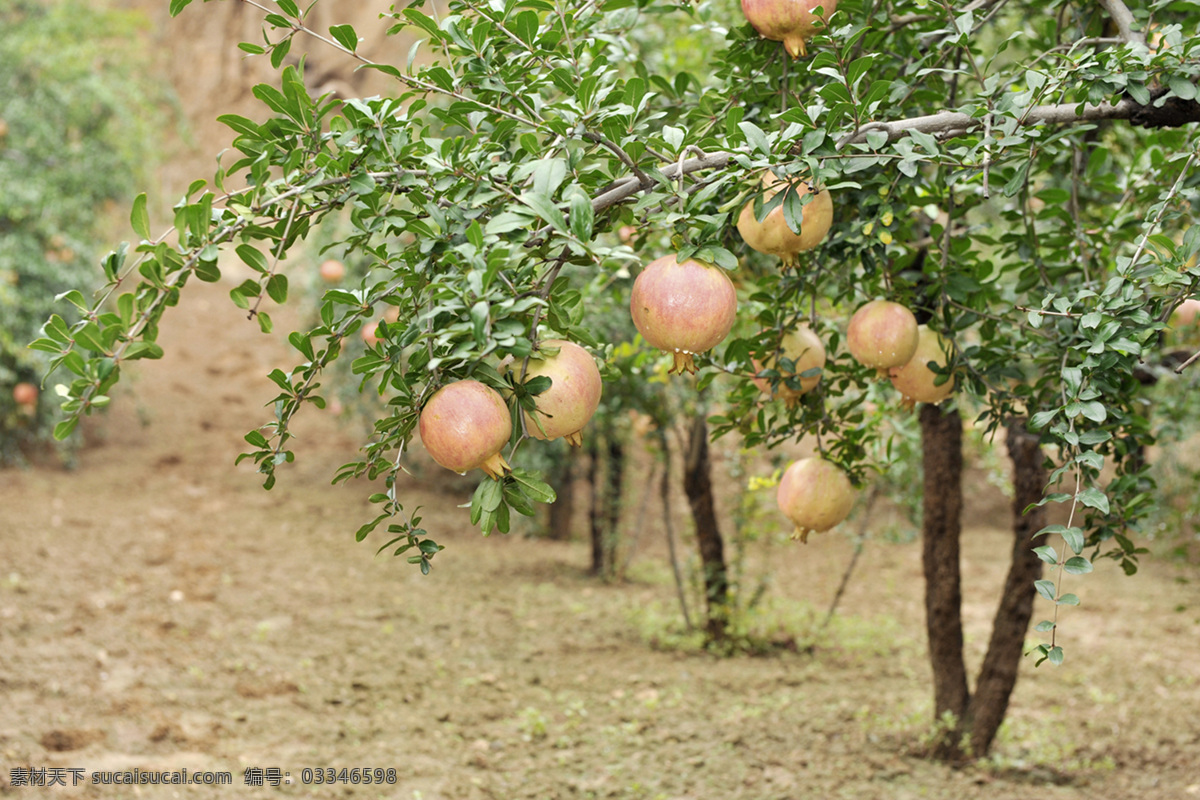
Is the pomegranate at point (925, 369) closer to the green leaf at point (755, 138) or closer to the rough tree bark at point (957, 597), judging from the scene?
the green leaf at point (755, 138)

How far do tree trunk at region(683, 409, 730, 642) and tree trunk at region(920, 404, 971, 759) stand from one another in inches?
65.8

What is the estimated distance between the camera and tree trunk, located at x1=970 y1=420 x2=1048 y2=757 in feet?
10.6

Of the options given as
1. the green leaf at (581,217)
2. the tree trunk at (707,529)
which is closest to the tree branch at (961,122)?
the green leaf at (581,217)

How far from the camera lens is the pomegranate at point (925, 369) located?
6.57 feet

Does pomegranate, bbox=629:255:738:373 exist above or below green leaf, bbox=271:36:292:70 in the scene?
below

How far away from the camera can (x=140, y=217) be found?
136cm

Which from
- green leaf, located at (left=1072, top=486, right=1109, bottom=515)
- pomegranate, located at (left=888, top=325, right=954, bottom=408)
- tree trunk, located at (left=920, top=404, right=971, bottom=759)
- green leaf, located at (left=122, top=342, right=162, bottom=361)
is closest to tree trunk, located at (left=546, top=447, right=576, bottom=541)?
tree trunk, located at (left=920, top=404, right=971, bottom=759)

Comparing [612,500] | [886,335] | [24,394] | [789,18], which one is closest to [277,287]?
[789,18]

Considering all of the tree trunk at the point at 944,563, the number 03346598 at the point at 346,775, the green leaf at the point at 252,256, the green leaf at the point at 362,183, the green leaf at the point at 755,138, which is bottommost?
the number 03346598 at the point at 346,775

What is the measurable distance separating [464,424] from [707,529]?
4084 mm

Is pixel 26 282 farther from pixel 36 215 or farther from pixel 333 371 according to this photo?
pixel 333 371

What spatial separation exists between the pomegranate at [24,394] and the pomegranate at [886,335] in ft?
24.7

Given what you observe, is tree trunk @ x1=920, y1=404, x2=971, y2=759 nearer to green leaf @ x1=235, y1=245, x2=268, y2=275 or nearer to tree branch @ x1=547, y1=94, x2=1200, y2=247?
tree branch @ x1=547, y1=94, x2=1200, y2=247

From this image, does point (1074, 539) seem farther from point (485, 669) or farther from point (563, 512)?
point (563, 512)
